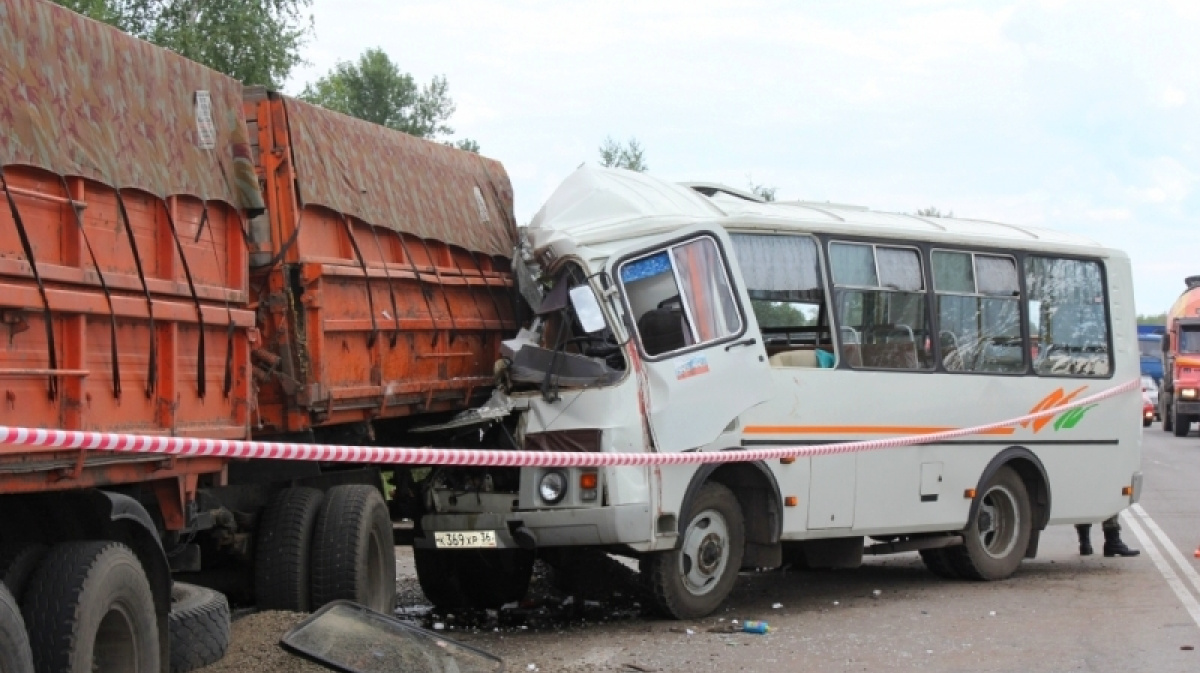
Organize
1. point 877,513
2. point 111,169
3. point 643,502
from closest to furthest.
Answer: point 111,169 < point 643,502 < point 877,513

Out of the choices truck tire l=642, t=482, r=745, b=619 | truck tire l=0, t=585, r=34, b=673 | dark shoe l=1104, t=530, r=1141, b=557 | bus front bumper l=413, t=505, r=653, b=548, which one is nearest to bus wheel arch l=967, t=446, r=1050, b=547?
dark shoe l=1104, t=530, r=1141, b=557

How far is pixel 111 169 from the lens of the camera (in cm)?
648

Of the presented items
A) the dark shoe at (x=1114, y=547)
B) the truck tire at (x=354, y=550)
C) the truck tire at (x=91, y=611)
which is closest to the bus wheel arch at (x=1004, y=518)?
the dark shoe at (x=1114, y=547)

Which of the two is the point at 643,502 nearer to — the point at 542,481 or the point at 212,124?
the point at 542,481

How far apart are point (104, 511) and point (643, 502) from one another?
4.19 metres

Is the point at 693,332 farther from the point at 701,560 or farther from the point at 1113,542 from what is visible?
the point at 1113,542

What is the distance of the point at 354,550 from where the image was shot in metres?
9.08

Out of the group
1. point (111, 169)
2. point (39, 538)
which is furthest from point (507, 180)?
point (39, 538)

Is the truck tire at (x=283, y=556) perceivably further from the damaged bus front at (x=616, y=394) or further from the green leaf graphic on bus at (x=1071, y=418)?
the green leaf graphic on bus at (x=1071, y=418)

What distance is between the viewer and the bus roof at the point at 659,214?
1050cm

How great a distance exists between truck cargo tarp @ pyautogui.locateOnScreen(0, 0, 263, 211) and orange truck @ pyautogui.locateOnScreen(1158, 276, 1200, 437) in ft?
108

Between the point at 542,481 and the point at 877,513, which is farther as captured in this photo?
the point at 877,513

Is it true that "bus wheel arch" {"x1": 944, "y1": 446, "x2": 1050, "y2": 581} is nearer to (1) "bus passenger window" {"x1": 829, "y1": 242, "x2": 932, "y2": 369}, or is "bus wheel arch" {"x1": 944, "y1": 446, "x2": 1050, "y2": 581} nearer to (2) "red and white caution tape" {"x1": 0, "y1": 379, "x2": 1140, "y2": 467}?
(2) "red and white caution tape" {"x1": 0, "y1": 379, "x2": 1140, "y2": 467}

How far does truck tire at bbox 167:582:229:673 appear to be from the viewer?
23.4 feet
